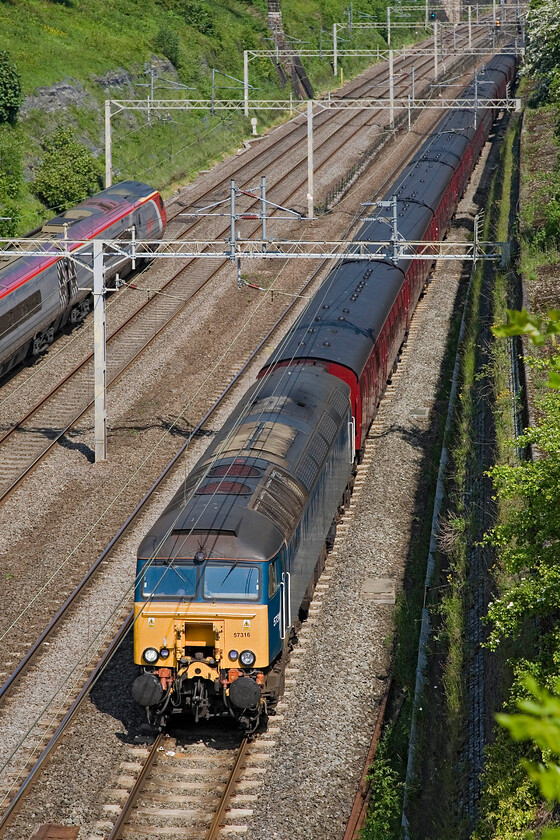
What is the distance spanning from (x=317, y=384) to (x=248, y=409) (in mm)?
1507

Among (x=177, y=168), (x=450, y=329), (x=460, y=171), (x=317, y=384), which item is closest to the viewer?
(x=317, y=384)

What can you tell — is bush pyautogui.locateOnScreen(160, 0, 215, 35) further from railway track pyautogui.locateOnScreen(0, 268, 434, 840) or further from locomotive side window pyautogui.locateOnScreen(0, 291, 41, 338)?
railway track pyautogui.locateOnScreen(0, 268, 434, 840)

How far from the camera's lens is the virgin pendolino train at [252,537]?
14.7 meters

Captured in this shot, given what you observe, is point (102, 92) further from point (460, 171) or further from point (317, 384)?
point (317, 384)

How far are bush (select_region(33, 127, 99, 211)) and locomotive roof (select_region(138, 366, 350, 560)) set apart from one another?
85.6ft

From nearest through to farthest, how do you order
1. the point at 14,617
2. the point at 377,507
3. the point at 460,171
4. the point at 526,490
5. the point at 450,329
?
1. the point at 526,490
2. the point at 14,617
3. the point at 377,507
4. the point at 450,329
5. the point at 460,171

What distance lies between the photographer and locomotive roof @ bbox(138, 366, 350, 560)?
1494 centimetres

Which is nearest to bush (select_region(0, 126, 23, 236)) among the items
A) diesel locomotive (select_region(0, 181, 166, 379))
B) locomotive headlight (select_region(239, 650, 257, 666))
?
diesel locomotive (select_region(0, 181, 166, 379))

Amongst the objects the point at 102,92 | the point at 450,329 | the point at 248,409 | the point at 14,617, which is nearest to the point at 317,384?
the point at 248,409

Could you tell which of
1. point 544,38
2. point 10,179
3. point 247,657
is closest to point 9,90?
point 10,179

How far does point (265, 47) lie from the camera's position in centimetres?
7444

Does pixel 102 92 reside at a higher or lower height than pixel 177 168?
higher

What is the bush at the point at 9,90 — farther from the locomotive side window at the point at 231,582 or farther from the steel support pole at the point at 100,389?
the locomotive side window at the point at 231,582

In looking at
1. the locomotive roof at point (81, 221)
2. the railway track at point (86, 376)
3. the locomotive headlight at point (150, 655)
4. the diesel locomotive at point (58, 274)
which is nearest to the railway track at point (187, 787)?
the locomotive headlight at point (150, 655)
